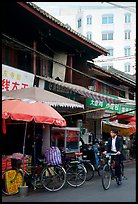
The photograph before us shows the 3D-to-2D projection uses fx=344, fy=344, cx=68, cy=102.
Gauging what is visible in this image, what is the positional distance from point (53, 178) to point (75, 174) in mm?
919

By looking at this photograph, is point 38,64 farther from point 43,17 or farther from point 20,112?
point 20,112

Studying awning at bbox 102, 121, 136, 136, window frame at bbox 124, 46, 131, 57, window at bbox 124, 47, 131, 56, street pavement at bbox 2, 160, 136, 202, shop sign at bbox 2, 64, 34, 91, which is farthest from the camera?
window at bbox 124, 47, 131, 56

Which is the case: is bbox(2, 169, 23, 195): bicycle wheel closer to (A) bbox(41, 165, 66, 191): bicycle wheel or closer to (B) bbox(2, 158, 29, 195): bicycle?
(B) bbox(2, 158, 29, 195): bicycle

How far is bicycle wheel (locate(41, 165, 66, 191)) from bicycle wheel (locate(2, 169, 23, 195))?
2.35 feet

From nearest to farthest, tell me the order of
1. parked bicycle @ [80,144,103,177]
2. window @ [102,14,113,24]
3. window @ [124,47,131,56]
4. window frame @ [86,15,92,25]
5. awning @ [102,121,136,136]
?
parked bicycle @ [80,144,103,177]
awning @ [102,121,136,136]
window @ [124,47,131,56]
window @ [102,14,113,24]
window frame @ [86,15,92,25]

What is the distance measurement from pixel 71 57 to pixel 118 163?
23.5 feet

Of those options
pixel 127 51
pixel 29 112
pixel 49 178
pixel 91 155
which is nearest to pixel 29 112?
pixel 29 112

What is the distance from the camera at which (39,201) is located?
27.8 ft

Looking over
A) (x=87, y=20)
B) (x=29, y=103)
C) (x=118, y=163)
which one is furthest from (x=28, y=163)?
(x=87, y=20)

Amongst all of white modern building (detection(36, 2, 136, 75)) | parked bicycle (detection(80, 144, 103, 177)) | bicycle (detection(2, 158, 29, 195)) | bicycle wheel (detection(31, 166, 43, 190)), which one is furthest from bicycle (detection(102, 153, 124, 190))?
white modern building (detection(36, 2, 136, 75))

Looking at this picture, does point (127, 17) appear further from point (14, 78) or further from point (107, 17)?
point (14, 78)

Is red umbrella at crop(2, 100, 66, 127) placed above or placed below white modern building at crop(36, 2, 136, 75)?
below

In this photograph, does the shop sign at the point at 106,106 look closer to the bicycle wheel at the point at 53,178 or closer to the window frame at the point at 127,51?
the bicycle wheel at the point at 53,178

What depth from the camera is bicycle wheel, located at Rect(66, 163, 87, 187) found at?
10.9m
